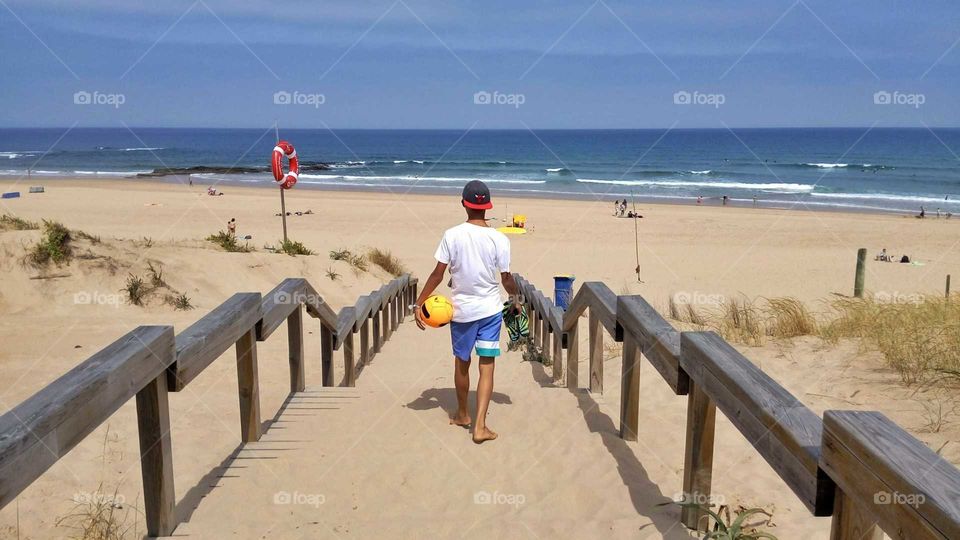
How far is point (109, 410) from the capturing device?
279cm

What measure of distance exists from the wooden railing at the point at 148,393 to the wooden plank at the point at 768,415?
212 centimetres

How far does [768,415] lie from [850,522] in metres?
0.47

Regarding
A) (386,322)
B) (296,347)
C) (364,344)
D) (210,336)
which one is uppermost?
(210,336)

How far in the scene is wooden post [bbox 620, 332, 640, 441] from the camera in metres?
4.43

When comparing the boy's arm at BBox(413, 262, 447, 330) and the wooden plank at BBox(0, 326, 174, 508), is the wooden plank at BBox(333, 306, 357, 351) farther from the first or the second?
the wooden plank at BBox(0, 326, 174, 508)

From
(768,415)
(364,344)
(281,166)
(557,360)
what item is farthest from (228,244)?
(768,415)

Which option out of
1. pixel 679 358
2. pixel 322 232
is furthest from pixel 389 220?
pixel 679 358

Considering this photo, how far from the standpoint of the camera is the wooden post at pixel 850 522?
2.29 meters

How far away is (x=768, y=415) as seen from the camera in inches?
107

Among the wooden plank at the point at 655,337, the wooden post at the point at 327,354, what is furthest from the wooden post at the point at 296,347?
the wooden plank at the point at 655,337

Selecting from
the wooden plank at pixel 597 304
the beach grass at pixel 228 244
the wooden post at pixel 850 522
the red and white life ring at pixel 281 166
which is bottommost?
the beach grass at pixel 228 244

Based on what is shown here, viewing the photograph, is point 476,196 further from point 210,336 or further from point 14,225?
point 14,225

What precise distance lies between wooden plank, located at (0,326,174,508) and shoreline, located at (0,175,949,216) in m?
31.2

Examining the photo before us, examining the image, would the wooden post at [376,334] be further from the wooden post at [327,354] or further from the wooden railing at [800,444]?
the wooden railing at [800,444]
